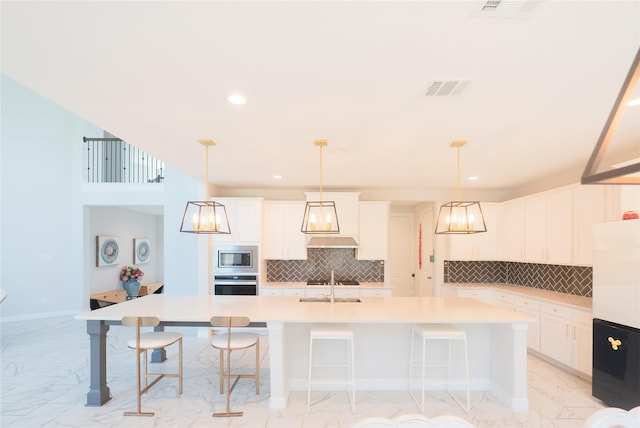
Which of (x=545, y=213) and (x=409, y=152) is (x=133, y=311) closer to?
(x=409, y=152)

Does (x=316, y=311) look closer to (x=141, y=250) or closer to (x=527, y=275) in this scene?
(x=527, y=275)

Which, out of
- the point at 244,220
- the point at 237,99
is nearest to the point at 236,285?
the point at 244,220

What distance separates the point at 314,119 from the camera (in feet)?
8.87

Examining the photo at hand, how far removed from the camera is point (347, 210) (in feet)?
18.8

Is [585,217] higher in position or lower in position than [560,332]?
higher

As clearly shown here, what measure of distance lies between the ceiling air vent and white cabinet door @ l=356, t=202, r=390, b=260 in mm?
3663

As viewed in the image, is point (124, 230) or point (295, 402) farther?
point (124, 230)

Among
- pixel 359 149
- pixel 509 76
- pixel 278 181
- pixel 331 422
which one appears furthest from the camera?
pixel 278 181

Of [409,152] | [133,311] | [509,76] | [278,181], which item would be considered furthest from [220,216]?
[509,76]

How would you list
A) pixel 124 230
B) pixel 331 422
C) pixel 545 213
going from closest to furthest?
pixel 331 422
pixel 545 213
pixel 124 230

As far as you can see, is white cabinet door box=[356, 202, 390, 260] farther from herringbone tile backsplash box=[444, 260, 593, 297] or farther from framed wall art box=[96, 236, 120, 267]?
framed wall art box=[96, 236, 120, 267]

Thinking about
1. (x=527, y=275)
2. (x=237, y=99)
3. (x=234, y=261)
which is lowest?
(x=527, y=275)

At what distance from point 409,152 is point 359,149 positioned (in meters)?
0.57

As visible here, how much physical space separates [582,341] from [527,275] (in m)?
2.03
